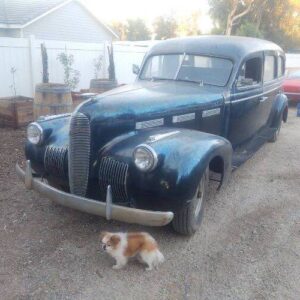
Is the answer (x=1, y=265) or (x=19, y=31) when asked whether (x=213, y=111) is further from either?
(x=19, y=31)

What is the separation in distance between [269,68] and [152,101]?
3.05 m

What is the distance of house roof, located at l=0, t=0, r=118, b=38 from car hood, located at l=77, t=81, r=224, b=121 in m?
14.0

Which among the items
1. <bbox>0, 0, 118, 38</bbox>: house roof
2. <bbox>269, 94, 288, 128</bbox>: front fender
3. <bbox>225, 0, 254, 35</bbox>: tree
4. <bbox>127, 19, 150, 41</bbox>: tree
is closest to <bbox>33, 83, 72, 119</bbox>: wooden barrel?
<bbox>269, 94, 288, 128</bbox>: front fender

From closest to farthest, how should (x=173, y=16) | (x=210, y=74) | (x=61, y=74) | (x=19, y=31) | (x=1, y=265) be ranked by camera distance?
(x=1, y=265) → (x=210, y=74) → (x=61, y=74) → (x=19, y=31) → (x=173, y=16)

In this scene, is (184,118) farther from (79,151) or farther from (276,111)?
(276,111)

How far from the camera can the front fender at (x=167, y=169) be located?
300 cm

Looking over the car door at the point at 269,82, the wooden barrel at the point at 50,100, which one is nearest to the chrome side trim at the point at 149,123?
the car door at the point at 269,82

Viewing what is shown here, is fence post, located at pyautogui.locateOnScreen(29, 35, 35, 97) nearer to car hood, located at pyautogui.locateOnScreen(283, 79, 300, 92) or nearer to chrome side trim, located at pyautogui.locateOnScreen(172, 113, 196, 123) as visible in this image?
chrome side trim, located at pyautogui.locateOnScreen(172, 113, 196, 123)

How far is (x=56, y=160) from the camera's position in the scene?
3531 mm

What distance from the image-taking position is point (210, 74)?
4793 millimetres

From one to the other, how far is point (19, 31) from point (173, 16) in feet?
84.2

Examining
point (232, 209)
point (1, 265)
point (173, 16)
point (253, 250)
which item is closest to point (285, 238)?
point (253, 250)

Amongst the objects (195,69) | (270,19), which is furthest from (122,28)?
(195,69)

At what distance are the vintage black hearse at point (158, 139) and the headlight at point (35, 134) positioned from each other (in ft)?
0.03
